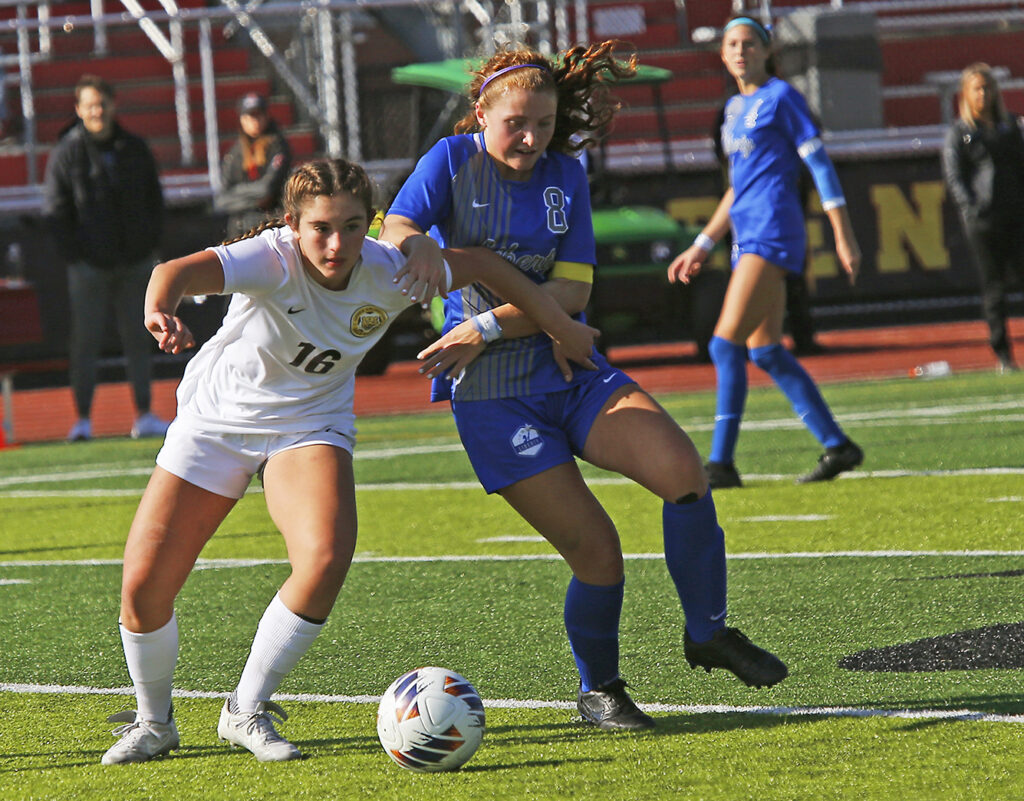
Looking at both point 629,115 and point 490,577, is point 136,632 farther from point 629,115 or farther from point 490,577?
point 629,115

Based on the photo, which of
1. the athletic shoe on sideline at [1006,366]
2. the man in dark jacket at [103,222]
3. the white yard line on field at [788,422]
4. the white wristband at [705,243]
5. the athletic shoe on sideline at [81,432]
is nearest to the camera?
the white wristband at [705,243]

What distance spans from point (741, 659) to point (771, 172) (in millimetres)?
4390

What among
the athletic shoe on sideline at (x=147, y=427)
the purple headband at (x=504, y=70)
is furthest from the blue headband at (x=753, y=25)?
the athletic shoe on sideline at (x=147, y=427)

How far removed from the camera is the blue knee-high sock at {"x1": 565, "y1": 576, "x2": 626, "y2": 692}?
4312 millimetres

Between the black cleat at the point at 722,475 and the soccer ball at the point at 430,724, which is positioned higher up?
the soccer ball at the point at 430,724

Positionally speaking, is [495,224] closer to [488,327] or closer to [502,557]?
[488,327]

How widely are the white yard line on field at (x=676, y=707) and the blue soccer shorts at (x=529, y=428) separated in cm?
64

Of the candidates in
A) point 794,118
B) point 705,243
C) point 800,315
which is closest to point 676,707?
point 705,243

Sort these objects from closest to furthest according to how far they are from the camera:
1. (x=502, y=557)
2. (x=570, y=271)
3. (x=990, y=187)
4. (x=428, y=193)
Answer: (x=428, y=193) < (x=570, y=271) < (x=502, y=557) < (x=990, y=187)

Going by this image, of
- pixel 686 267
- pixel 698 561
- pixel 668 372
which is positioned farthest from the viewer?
pixel 668 372

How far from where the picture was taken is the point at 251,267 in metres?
4.02

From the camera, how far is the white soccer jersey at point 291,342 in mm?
4145

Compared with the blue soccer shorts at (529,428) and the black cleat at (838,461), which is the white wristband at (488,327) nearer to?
the blue soccer shorts at (529,428)

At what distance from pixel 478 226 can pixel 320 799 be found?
158 cm
